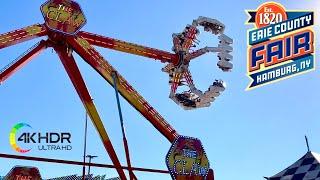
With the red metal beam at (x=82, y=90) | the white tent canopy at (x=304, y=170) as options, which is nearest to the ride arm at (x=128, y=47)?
the red metal beam at (x=82, y=90)

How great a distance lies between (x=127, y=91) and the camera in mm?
30594

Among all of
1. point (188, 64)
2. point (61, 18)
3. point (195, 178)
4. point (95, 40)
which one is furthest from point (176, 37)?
point (195, 178)

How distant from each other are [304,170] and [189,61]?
35.8ft

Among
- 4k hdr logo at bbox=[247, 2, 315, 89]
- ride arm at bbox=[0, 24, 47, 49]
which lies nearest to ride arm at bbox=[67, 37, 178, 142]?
ride arm at bbox=[0, 24, 47, 49]

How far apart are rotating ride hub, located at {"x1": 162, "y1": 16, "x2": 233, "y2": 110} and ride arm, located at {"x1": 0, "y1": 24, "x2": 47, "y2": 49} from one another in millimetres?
8555

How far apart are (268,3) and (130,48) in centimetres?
807

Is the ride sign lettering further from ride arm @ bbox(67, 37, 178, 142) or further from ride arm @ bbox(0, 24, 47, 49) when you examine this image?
ride arm @ bbox(0, 24, 47, 49)

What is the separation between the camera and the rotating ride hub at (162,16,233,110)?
3288cm

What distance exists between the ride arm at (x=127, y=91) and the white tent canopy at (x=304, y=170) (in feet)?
22.1

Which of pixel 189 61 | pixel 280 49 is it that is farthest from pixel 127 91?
pixel 280 49

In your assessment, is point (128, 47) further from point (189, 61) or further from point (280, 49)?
point (280, 49)

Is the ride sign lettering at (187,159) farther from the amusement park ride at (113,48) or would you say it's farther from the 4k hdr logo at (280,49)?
the 4k hdr logo at (280,49)

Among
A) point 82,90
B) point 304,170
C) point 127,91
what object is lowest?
point 304,170

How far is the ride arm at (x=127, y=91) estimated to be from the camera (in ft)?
97.8
